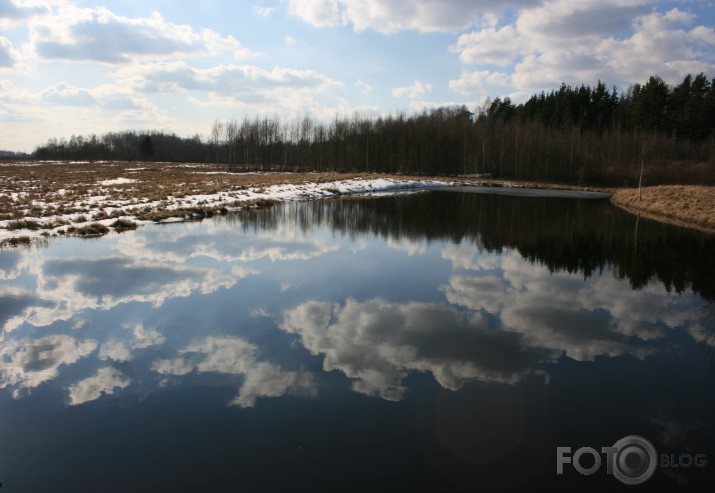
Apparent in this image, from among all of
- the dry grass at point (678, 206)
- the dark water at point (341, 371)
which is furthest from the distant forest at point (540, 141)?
the dark water at point (341, 371)

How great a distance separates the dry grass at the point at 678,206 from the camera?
26562 millimetres

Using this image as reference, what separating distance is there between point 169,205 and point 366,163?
222ft

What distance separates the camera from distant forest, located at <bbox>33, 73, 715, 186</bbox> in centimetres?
7325

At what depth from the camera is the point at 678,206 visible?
102ft

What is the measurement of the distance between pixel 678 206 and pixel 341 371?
33370mm

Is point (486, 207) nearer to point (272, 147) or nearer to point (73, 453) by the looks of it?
point (73, 453)

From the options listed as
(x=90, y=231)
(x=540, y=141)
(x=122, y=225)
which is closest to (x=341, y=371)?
(x=90, y=231)

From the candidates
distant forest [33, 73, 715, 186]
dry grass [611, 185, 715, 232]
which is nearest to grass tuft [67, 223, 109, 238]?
dry grass [611, 185, 715, 232]

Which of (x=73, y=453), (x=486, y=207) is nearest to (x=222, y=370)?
(x=73, y=453)

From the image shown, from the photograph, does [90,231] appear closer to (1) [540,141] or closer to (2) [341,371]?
(2) [341,371]

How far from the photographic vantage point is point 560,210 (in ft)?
110

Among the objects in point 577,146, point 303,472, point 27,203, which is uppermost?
point 577,146

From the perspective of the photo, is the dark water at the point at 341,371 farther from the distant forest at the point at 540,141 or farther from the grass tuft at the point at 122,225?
the distant forest at the point at 540,141

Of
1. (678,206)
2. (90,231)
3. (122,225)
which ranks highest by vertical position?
(678,206)
